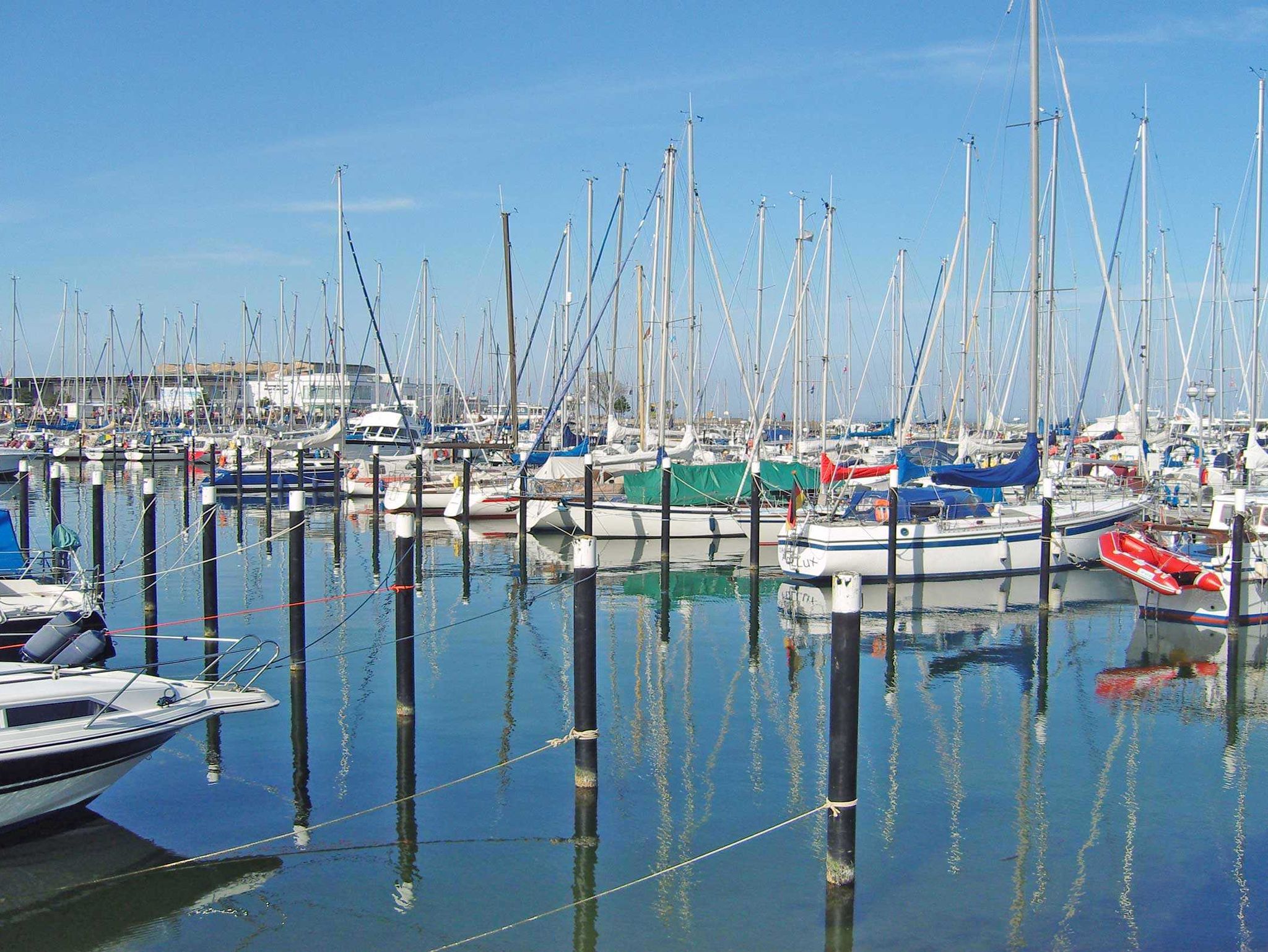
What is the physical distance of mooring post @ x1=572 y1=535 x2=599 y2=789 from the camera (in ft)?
40.4

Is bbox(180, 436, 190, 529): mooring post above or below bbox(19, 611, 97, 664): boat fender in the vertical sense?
below

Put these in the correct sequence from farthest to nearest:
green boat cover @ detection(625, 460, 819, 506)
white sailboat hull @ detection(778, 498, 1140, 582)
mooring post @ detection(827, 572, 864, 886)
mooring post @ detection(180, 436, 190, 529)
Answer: mooring post @ detection(180, 436, 190, 529) → green boat cover @ detection(625, 460, 819, 506) → white sailboat hull @ detection(778, 498, 1140, 582) → mooring post @ detection(827, 572, 864, 886)

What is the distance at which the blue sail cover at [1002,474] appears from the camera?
2844 centimetres

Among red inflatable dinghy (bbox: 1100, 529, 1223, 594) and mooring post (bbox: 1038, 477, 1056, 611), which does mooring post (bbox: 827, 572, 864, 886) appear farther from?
red inflatable dinghy (bbox: 1100, 529, 1223, 594)

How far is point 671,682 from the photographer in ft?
63.0

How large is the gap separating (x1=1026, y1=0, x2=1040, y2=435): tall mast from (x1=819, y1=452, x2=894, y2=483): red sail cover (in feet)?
18.4

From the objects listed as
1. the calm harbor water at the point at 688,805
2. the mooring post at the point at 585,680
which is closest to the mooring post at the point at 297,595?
the calm harbor water at the point at 688,805

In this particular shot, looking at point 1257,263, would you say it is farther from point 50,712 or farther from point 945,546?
point 50,712

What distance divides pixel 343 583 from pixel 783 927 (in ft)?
71.3

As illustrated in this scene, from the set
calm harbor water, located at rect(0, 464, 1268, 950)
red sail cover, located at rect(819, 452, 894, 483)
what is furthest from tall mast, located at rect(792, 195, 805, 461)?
calm harbor water, located at rect(0, 464, 1268, 950)

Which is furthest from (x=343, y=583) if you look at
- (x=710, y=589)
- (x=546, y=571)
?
(x=710, y=589)

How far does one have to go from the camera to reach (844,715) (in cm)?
991

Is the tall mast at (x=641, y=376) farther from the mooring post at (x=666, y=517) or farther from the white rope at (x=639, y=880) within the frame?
the white rope at (x=639, y=880)

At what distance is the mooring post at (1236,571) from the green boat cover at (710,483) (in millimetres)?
14859
